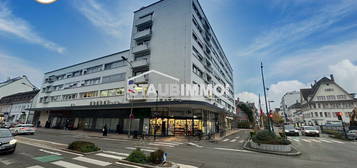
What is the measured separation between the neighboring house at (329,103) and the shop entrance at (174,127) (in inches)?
1932

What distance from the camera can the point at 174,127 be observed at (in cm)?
2278

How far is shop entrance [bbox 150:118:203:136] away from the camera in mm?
22422

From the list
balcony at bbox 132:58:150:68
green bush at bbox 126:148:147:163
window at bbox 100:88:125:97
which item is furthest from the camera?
window at bbox 100:88:125:97

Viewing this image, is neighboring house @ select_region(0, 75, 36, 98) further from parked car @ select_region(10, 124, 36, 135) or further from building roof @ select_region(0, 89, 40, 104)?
parked car @ select_region(10, 124, 36, 135)

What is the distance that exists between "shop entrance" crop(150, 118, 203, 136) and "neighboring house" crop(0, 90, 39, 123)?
4334cm

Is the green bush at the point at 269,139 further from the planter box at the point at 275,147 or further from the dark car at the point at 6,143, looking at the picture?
the dark car at the point at 6,143

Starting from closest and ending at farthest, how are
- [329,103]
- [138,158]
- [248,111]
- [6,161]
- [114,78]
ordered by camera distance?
[6,161]
[138,158]
[114,78]
[329,103]
[248,111]

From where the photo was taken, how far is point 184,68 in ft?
75.7

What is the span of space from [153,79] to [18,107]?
51.8 metres

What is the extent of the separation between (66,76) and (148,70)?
90.1ft

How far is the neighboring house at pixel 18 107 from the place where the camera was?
43.4 metres

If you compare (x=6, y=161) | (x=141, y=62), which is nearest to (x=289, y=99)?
(x=141, y=62)

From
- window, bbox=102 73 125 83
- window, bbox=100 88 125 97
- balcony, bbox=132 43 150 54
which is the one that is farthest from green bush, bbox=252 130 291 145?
window, bbox=102 73 125 83

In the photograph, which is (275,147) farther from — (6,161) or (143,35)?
(143,35)
